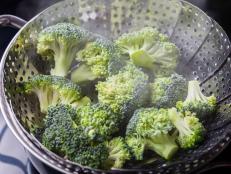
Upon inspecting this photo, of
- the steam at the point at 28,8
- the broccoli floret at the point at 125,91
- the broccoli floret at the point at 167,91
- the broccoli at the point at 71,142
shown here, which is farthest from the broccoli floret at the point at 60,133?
the steam at the point at 28,8

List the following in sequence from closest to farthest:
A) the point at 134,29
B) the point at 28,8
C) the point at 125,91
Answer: the point at 125,91 → the point at 134,29 → the point at 28,8

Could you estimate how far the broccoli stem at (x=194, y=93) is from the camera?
1062mm

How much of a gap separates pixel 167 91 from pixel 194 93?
0.23ft

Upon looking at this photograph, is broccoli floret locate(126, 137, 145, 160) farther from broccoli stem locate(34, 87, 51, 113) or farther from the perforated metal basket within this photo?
broccoli stem locate(34, 87, 51, 113)

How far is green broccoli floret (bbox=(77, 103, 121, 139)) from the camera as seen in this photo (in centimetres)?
98

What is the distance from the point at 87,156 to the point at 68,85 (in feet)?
0.69

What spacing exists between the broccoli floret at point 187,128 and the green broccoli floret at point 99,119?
0.46 ft

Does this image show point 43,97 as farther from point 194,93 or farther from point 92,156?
point 194,93

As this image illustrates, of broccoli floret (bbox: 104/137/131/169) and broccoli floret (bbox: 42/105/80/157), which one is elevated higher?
broccoli floret (bbox: 42/105/80/157)

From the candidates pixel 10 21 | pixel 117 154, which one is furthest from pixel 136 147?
pixel 10 21

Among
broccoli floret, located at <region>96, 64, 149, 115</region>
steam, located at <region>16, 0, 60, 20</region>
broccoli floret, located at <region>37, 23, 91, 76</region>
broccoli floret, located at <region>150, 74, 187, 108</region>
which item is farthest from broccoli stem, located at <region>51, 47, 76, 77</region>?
steam, located at <region>16, 0, 60, 20</region>

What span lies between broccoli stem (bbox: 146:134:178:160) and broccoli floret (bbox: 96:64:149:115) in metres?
0.11

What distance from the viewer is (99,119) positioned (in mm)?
989

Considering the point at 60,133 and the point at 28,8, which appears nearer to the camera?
the point at 60,133
